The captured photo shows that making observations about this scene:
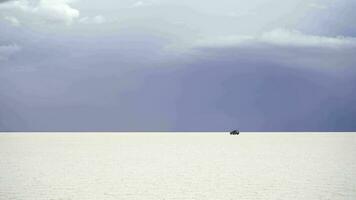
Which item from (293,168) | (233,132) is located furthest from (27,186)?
(233,132)

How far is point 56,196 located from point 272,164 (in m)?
13.6

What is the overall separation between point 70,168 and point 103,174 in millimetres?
3127

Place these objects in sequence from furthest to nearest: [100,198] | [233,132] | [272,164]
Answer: [233,132] → [272,164] → [100,198]

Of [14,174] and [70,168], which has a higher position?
[70,168]

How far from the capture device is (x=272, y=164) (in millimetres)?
25875

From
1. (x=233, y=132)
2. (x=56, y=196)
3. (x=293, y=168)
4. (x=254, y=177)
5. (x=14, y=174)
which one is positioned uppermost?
(x=233, y=132)

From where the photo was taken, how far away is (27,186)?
17.0 m

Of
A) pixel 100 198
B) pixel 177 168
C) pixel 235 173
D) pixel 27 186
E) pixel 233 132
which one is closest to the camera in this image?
pixel 100 198

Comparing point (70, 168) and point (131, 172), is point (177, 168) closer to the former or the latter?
point (131, 172)

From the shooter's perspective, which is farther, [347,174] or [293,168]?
[293,168]

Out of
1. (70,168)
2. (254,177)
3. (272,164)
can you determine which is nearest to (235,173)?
(254,177)

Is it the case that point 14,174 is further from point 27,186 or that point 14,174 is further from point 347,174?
point 347,174

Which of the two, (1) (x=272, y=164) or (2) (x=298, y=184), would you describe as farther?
(1) (x=272, y=164)

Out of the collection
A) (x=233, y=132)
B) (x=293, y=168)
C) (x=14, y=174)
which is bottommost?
(x=14, y=174)
